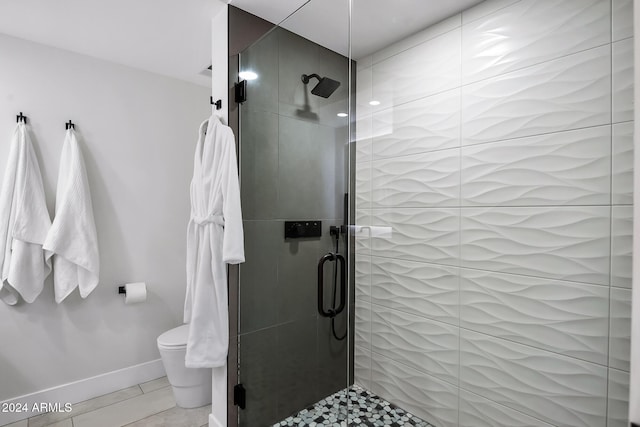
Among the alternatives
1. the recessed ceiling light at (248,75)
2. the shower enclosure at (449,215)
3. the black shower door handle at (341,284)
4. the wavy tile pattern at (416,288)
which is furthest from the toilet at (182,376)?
the recessed ceiling light at (248,75)

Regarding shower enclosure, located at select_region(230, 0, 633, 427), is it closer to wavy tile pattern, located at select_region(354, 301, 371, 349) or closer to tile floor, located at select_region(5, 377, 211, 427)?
wavy tile pattern, located at select_region(354, 301, 371, 349)

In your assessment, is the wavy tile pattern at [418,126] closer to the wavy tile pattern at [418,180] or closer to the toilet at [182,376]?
the wavy tile pattern at [418,180]

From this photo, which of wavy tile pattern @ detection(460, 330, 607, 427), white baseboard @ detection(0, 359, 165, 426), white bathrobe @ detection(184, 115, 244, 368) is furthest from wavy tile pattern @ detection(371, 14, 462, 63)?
white baseboard @ detection(0, 359, 165, 426)

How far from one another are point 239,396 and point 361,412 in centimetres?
80

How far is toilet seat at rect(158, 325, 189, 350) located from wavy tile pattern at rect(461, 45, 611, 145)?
2.09 m

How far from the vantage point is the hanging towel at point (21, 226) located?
199 centimetres

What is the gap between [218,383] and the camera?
6.15 ft

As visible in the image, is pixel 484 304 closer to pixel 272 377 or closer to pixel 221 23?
pixel 272 377

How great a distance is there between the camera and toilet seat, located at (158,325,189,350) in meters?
2.13

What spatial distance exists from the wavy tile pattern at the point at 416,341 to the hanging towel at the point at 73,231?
201 cm

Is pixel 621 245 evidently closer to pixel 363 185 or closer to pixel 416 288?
pixel 416 288

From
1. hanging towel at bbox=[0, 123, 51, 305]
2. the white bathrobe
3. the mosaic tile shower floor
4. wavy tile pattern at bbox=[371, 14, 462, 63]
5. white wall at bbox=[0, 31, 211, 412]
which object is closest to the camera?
wavy tile pattern at bbox=[371, 14, 462, 63]

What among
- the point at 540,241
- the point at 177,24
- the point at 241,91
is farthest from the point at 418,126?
the point at 177,24

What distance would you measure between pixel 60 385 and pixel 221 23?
2598mm
